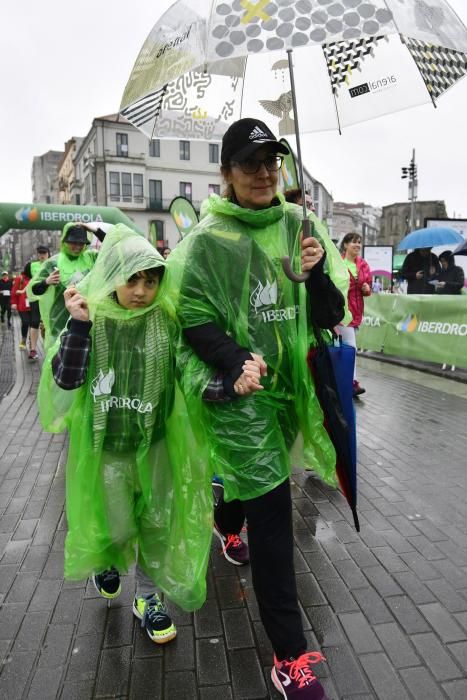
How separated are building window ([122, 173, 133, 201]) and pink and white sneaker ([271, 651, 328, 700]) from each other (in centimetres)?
5175

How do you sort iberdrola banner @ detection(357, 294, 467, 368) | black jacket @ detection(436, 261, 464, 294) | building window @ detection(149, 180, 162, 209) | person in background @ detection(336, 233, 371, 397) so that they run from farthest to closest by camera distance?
building window @ detection(149, 180, 162, 209) → black jacket @ detection(436, 261, 464, 294) → iberdrola banner @ detection(357, 294, 467, 368) → person in background @ detection(336, 233, 371, 397)

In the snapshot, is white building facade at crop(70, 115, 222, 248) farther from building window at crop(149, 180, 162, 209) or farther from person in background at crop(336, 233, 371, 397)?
person in background at crop(336, 233, 371, 397)

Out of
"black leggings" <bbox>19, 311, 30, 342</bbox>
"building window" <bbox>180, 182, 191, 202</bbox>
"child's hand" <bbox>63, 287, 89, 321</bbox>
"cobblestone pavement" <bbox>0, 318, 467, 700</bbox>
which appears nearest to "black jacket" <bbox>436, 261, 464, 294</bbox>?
"cobblestone pavement" <bbox>0, 318, 467, 700</bbox>

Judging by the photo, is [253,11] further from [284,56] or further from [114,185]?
[114,185]

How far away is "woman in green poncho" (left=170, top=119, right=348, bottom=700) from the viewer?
6.32 feet

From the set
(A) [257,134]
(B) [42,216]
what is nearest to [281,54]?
(A) [257,134]

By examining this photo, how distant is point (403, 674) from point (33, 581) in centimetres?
178

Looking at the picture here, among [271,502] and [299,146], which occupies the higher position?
[299,146]

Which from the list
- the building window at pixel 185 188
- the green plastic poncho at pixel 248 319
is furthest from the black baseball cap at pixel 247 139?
the building window at pixel 185 188

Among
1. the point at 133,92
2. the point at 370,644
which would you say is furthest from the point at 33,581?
the point at 133,92

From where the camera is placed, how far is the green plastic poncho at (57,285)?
485cm

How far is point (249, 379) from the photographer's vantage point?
1.81 meters

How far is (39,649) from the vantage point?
7.25ft

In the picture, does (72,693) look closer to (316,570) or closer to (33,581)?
(33,581)
